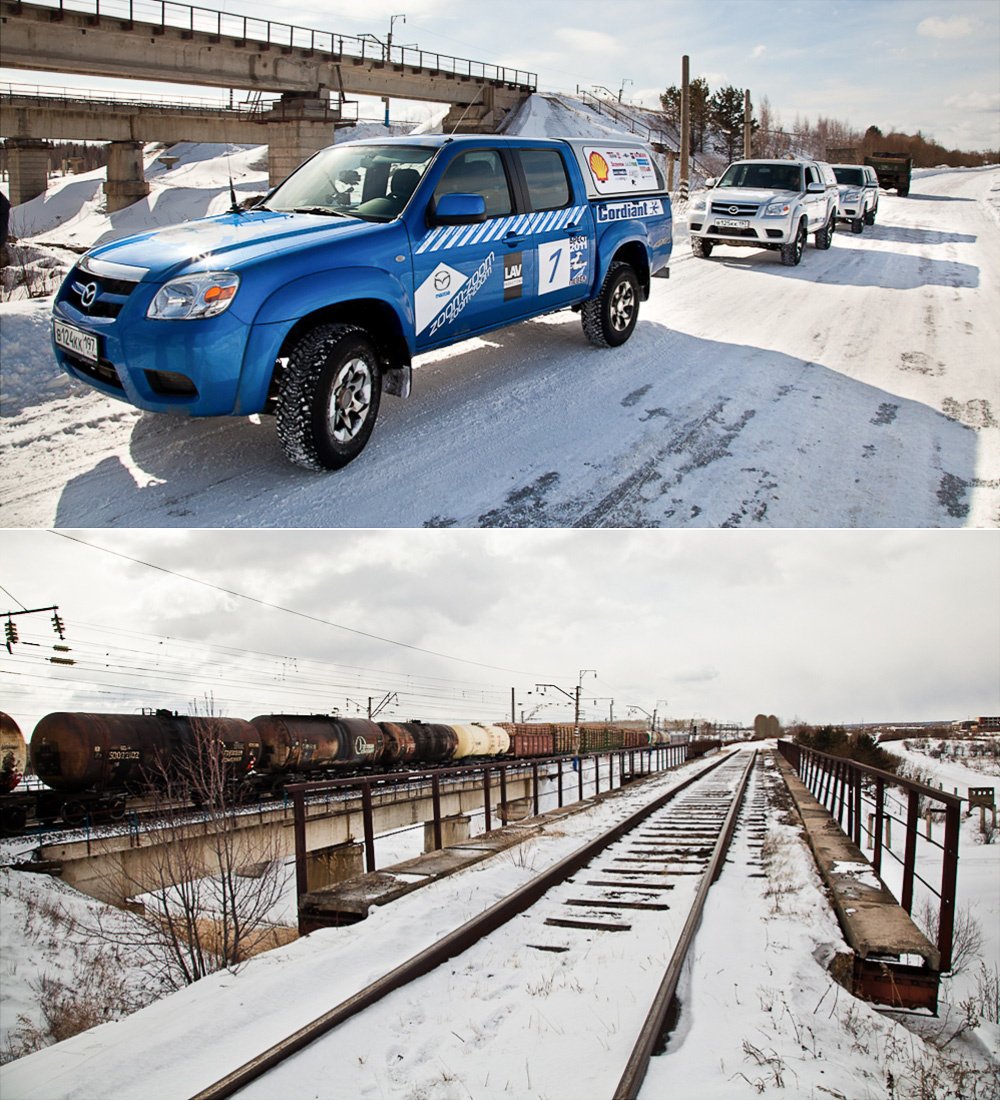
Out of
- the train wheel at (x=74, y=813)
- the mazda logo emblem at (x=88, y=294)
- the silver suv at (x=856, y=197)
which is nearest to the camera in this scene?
the mazda logo emblem at (x=88, y=294)

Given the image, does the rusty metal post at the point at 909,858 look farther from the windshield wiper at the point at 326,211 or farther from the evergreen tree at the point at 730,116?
the evergreen tree at the point at 730,116

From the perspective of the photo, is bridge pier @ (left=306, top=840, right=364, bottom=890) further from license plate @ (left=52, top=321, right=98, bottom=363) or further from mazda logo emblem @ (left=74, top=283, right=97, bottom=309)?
mazda logo emblem @ (left=74, top=283, right=97, bottom=309)

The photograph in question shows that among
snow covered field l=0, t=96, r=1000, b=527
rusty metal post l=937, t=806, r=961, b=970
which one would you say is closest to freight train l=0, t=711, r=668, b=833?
snow covered field l=0, t=96, r=1000, b=527

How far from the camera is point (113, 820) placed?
15.9m

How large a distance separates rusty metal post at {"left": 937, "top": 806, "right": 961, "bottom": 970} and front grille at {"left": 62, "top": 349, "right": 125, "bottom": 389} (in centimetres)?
587

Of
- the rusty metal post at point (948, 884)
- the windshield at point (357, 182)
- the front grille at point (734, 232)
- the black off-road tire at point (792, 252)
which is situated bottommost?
the rusty metal post at point (948, 884)

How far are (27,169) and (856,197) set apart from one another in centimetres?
3822

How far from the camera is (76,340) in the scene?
6.11m

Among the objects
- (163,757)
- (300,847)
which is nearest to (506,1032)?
(300,847)

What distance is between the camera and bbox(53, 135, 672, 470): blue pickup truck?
5746mm

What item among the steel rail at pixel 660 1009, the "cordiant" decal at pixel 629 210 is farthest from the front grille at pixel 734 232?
the steel rail at pixel 660 1009

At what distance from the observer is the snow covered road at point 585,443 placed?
6336mm

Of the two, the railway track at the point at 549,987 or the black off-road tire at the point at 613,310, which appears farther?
the black off-road tire at the point at 613,310

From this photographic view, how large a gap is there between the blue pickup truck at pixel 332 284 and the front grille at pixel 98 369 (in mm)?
14
